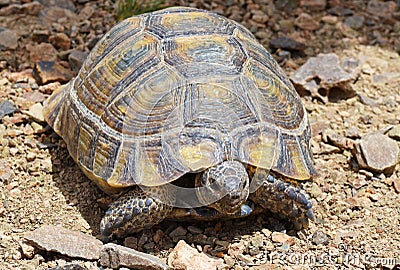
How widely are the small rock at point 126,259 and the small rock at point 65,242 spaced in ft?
0.30

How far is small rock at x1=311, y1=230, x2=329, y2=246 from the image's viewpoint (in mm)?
4203

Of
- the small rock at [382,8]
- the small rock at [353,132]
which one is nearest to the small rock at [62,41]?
the small rock at [353,132]

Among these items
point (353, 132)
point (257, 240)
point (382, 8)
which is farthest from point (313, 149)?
point (382, 8)

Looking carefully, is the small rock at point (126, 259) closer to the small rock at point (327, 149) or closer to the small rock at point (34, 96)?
the small rock at point (327, 149)

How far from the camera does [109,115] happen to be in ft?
14.2

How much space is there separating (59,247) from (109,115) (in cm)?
94

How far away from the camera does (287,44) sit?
21.1 feet

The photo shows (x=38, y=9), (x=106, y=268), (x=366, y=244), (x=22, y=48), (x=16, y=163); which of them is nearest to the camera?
(x=106, y=268)

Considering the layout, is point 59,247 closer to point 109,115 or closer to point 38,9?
point 109,115

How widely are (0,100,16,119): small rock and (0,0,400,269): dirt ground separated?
0.08 ft

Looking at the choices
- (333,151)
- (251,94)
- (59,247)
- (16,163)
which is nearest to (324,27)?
(333,151)

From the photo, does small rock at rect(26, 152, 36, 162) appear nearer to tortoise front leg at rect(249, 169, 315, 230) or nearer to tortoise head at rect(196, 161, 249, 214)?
tortoise head at rect(196, 161, 249, 214)

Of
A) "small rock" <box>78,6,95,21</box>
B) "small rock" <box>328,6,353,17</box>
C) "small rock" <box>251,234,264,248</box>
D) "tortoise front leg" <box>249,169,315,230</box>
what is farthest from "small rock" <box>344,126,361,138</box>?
"small rock" <box>78,6,95,21</box>

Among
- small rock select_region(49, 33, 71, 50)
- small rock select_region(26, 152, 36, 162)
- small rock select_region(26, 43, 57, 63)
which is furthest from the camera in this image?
small rock select_region(49, 33, 71, 50)
